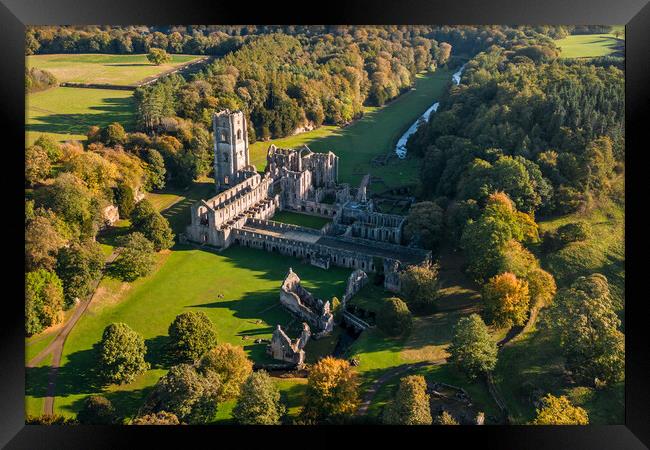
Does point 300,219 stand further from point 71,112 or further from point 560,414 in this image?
point 560,414

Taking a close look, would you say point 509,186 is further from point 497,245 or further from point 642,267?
point 642,267

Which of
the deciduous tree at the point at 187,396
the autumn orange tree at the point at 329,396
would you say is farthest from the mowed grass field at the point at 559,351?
the deciduous tree at the point at 187,396

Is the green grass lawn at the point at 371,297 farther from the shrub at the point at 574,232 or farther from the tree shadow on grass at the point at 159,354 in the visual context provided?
the shrub at the point at 574,232

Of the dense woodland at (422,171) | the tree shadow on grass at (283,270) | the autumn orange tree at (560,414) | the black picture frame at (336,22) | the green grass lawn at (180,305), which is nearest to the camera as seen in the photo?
the black picture frame at (336,22)

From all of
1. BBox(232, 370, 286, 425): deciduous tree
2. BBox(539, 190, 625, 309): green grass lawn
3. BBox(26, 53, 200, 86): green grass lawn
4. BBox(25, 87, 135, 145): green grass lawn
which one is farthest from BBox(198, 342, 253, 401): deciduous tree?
BBox(26, 53, 200, 86): green grass lawn

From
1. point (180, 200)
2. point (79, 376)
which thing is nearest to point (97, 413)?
point (79, 376)

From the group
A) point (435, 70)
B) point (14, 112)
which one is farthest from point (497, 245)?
point (435, 70)
